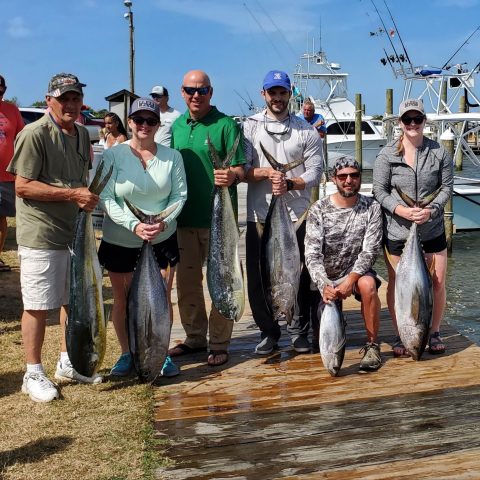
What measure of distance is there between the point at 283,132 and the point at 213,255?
3.00 feet

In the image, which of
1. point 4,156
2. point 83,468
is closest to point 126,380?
point 83,468

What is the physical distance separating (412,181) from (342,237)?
0.56 m

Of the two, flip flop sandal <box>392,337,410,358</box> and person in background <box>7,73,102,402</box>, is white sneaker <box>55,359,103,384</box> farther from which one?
flip flop sandal <box>392,337,410,358</box>

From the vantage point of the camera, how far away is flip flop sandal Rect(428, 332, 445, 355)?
13.2ft

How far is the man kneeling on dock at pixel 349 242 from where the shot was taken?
12.2ft

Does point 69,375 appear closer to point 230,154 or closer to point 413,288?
point 230,154

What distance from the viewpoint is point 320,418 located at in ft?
10.0

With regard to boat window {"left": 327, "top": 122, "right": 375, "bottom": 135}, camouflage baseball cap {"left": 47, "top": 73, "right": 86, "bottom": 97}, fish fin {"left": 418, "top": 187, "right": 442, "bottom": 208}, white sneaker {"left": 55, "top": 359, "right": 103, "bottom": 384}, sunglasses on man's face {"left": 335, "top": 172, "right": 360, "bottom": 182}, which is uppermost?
boat window {"left": 327, "top": 122, "right": 375, "bottom": 135}

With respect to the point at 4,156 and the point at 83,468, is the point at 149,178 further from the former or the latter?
the point at 4,156

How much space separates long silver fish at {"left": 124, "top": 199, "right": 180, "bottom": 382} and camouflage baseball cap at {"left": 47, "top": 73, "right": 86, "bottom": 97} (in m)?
0.68

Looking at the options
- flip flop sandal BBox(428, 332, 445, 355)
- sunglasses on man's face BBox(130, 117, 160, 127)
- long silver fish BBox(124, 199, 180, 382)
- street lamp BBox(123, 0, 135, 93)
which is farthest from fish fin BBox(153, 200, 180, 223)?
street lamp BBox(123, 0, 135, 93)

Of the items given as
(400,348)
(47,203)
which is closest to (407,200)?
Answer: (400,348)

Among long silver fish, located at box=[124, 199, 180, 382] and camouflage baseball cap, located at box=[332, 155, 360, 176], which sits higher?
camouflage baseball cap, located at box=[332, 155, 360, 176]

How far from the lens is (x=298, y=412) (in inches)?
124
